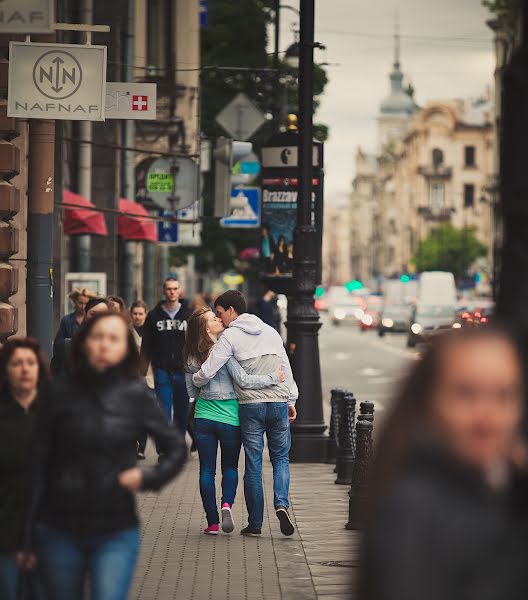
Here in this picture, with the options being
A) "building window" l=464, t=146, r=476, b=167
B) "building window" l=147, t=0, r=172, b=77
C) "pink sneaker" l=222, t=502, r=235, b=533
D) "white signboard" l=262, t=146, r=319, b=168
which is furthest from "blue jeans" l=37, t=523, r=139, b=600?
"building window" l=464, t=146, r=476, b=167

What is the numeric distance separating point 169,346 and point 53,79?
16.4 ft

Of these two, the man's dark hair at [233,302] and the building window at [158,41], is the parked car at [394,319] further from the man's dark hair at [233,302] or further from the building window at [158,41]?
the man's dark hair at [233,302]

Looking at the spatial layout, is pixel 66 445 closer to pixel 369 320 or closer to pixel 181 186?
pixel 181 186

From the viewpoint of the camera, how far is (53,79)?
1156 centimetres

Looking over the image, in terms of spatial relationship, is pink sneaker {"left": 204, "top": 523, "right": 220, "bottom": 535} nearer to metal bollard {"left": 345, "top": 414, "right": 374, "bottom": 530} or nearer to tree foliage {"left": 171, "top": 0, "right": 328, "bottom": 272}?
metal bollard {"left": 345, "top": 414, "right": 374, "bottom": 530}

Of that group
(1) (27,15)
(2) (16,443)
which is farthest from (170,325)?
(2) (16,443)

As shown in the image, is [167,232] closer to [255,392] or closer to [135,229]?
[135,229]

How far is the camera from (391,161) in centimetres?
19500

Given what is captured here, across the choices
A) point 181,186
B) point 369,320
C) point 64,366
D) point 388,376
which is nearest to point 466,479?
point 64,366

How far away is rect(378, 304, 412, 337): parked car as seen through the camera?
68.8 meters

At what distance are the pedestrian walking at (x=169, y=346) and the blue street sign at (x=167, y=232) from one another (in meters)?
16.3

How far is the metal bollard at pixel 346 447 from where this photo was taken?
14.5 m

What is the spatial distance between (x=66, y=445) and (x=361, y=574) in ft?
7.98

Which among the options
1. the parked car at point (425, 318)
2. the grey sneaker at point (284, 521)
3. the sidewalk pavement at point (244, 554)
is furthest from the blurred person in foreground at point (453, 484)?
the parked car at point (425, 318)
